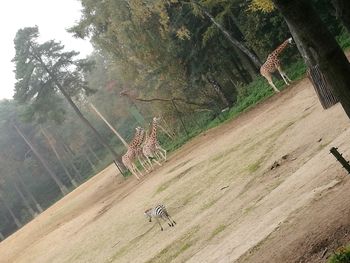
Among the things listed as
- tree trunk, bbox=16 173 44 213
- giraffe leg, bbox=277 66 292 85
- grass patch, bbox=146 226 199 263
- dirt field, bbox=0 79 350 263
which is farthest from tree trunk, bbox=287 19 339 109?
tree trunk, bbox=16 173 44 213

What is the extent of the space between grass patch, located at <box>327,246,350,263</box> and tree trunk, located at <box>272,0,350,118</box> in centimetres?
156

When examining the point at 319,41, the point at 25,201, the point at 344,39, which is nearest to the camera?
the point at 319,41

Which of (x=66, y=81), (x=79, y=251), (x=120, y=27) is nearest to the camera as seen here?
(x=79, y=251)

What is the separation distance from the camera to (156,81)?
2764cm

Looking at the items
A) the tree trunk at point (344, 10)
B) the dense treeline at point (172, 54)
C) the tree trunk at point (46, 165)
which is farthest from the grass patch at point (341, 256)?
the tree trunk at point (46, 165)

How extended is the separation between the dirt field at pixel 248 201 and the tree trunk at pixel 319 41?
198cm

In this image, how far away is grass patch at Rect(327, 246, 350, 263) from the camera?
5027 millimetres

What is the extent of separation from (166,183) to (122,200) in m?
4.40

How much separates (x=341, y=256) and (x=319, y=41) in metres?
2.21

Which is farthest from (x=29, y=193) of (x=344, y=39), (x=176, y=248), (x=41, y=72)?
(x=176, y=248)

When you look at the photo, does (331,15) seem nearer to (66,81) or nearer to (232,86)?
(232,86)

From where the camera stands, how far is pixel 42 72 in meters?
38.8

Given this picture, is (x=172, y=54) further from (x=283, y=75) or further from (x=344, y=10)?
(x=344, y=10)

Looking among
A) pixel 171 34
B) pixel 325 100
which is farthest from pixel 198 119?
pixel 325 100
